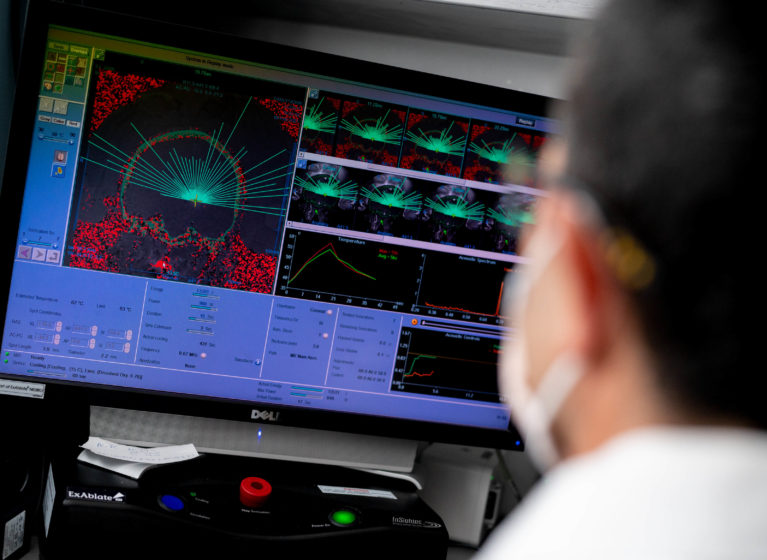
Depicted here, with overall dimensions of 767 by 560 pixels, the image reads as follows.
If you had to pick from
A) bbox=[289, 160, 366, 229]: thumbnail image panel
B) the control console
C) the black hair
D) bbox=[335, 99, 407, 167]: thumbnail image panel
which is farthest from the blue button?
the black hair

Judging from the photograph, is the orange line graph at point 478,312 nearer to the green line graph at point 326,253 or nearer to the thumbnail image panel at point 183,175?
the green line graph at point 326,253

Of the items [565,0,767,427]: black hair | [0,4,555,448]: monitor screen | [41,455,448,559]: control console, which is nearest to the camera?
[565,0,767,427]: black hair

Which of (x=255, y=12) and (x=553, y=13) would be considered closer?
(x=553, y=13)

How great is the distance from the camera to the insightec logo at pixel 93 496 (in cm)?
68

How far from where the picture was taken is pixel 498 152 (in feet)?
2.88

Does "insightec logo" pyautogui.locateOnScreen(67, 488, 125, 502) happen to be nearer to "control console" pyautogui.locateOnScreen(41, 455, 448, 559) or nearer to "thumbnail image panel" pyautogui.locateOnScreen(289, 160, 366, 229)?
"control console" pyautogui.locateOnScreen(41, 455, 448, 559)

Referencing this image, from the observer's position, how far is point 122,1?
998mm

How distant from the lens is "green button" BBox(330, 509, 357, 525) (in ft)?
2.51

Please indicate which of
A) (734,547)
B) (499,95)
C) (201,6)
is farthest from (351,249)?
(734,547)

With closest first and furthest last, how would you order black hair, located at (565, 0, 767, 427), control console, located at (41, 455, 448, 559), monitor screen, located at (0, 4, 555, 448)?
black hair, located at (565, 0, 767, 427) → control console, located at (41, 455, 448, 559) → monitor screen, located at (0, 4, 555, 448)

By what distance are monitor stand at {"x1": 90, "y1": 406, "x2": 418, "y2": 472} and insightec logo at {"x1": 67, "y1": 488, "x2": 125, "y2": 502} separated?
0.56 ft

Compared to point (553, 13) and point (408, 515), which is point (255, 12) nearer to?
point (553, 13)

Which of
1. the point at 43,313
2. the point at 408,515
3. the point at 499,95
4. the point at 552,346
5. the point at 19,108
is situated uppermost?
the point at 499,95

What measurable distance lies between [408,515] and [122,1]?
0.90m
